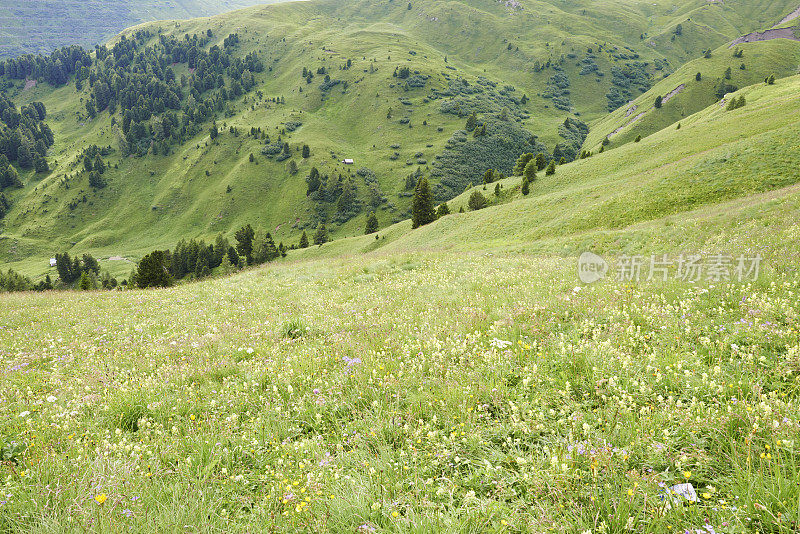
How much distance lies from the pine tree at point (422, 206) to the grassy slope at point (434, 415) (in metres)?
68.6

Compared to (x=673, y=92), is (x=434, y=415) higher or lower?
lower

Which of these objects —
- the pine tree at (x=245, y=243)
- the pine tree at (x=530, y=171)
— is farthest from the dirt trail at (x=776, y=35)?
the pine tree at (x=245, y=243)

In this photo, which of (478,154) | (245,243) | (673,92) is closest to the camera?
(245,243)

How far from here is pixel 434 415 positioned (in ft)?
13.8

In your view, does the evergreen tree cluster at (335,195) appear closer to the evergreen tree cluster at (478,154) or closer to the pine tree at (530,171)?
the evergreen tree cluster at (478,154)

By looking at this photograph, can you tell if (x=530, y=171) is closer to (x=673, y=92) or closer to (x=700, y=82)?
(x=673, y=92)

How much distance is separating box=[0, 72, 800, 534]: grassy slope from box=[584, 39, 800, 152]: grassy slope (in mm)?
148313

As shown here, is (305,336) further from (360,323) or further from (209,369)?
(209,369)

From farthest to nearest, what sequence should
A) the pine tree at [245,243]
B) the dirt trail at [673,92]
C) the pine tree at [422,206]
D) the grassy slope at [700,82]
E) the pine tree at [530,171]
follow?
the dirt trail at [673,92] → the grassy slope at [700,82] → the pine tree at [245,243] → the pine tree at [422,206] → the pine tree at [530,171]

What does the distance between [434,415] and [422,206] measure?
246 feet

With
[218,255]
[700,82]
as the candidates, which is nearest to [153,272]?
[218,255]

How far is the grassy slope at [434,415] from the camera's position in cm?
291

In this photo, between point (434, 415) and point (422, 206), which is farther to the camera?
point (422, 206)

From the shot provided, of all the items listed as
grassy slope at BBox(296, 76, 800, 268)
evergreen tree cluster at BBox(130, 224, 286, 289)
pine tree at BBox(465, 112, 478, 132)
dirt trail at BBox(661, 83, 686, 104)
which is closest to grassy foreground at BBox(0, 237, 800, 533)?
grassy slope at BBox(296, 76, 800, 268)
